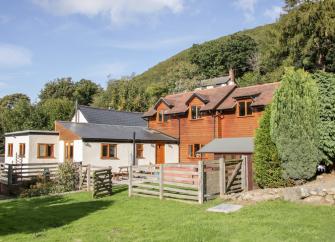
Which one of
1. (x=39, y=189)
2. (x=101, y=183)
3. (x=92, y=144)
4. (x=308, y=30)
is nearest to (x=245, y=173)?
(x=101, y=183)

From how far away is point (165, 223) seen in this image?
11.9 meters

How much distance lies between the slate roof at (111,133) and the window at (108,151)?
512 millimetres

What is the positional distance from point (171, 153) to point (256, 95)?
391 inches

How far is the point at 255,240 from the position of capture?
30.6 feet

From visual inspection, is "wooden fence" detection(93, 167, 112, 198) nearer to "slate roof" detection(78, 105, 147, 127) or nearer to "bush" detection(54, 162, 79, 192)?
"bush" detection(54, 162, 79, 192)

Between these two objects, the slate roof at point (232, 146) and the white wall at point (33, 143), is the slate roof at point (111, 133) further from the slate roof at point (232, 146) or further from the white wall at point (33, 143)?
the slate roof at point (232, 146)

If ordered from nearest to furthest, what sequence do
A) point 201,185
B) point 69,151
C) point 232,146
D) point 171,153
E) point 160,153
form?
point 201,185, point 232,146, point 69,151, point 160,153, point 171,153

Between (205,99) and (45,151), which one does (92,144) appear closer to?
(45,151)

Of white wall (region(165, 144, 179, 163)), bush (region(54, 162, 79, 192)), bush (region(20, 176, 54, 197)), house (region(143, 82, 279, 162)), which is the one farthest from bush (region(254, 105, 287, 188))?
white wall (region(165, 144, 179, 163))

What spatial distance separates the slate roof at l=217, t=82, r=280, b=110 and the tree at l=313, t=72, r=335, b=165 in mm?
10036

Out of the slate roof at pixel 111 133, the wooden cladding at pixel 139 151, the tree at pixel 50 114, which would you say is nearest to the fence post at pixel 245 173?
the slate roof at pixel 111 133

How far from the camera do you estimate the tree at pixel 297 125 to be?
15.2 m

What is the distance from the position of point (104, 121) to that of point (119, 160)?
6.63m

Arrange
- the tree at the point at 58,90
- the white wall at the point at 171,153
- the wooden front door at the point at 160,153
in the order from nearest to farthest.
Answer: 1. the wooden front door at the point at 160,153
2. the white wall at the point at 171,153
3. the tree at the point at 58,90
